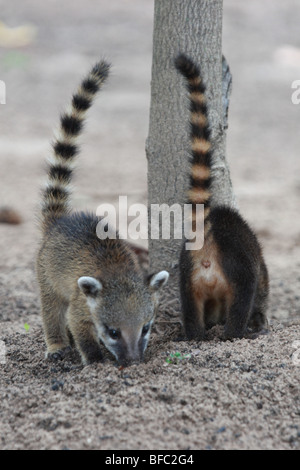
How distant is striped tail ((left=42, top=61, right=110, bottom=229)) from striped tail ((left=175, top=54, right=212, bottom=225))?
104cm

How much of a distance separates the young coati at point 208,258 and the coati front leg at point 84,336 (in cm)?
80

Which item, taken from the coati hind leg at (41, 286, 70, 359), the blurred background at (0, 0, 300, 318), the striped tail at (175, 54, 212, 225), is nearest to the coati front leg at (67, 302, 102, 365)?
the coati hind leg at (41, 286, 70, 359)

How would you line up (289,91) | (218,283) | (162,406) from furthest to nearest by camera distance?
(289,91) → (218,283) → (162,406)

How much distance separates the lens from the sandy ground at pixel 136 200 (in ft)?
12.9

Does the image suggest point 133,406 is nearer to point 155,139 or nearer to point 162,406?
point 162,406

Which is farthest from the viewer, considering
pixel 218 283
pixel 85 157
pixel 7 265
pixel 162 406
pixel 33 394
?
pixel 85 157

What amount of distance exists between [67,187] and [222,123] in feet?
5.55

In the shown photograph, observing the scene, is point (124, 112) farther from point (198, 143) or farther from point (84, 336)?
point (84, 336)

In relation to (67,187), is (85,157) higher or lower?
higher

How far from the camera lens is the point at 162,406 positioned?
407 cm

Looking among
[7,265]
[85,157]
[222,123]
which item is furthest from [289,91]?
[222,123]
